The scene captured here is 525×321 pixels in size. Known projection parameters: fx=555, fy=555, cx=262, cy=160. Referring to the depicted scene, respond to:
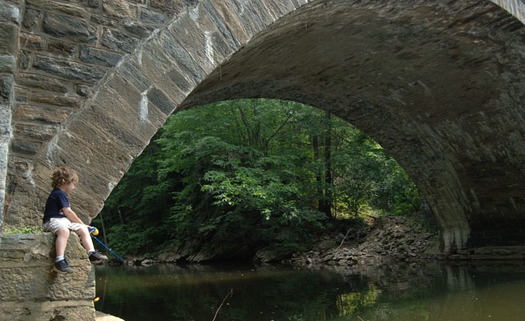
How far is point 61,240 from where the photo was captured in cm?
282

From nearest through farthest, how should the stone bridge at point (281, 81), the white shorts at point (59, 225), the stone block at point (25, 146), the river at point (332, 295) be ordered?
the white shorts at point (59, 225) → the stone block at point (25, 146) → the stone bridge at point (281, 81) → the river at point (332, 295)

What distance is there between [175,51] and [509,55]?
6.19 metres

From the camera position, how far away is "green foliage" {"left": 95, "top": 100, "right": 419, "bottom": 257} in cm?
1588

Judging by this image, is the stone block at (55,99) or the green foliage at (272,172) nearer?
the stone block at (55,99)

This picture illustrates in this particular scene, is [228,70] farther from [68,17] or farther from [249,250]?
[249,250]

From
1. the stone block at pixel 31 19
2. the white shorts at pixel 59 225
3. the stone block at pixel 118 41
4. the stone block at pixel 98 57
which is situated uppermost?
the stone block at pixel 31 19

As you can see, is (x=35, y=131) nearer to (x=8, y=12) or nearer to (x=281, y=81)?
(x=8, y=12)

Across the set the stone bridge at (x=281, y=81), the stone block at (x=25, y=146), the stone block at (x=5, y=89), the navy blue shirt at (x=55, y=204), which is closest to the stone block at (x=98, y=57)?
the stone bridge at (x=281, y=81)

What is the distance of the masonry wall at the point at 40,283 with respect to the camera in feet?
8.87

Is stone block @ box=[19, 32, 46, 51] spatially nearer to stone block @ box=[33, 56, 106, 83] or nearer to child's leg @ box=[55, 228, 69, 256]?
stone block @ box=[33, 56, 106, 83]

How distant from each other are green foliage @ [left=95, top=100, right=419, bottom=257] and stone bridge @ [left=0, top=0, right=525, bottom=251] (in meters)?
4.17

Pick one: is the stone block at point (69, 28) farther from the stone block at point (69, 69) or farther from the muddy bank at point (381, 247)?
the muddy bank at point (381, 247)

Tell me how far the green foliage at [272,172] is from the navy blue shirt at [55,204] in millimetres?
11358

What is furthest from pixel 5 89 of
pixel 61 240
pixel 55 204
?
pixel 61 240
